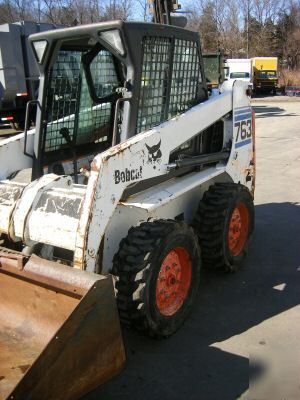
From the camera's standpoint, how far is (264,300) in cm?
413

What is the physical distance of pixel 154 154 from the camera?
11.7 feet

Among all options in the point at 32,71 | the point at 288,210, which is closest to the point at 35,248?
the point at 288,210

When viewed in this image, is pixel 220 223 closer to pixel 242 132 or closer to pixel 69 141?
pixel 242 132

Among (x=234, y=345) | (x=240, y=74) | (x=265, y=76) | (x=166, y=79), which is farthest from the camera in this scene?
(x=265, y=76)

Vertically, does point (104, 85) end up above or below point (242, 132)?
above

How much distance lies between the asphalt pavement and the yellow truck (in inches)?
1175

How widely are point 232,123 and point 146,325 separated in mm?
2342

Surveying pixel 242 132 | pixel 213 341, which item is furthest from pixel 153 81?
pixel 213 341

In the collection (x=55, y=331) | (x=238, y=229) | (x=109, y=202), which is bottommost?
(x=238, y=229)

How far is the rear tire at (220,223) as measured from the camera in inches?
167

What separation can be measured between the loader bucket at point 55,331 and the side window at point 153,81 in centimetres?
144

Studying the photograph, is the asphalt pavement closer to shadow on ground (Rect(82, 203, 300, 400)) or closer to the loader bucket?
shadow on ground (Rect(82, 203, 300, 400))

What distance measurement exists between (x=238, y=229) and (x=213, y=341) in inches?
60.1

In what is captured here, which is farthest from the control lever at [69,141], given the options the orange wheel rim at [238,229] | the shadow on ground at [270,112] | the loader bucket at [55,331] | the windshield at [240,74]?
the windshield at [240,74]
